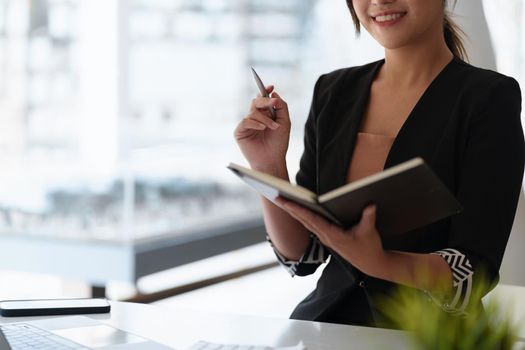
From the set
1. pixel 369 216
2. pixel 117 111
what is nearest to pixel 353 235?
pixel 369 216

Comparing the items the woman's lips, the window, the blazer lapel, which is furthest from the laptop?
the window

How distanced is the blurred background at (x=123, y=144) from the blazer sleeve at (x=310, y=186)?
7.15 ft

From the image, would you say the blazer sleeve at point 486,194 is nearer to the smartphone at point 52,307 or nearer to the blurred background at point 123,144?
the smartphone at point 52,307

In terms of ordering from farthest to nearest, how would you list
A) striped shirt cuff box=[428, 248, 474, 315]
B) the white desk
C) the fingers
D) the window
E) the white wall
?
the window
the white wall
striped shirt cuff box=[428, 248, 474, 315]
the white desk
the fingers

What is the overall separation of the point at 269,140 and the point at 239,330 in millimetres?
458

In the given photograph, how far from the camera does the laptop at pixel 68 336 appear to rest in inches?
52.2

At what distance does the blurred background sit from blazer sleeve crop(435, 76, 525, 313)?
2.47 metres

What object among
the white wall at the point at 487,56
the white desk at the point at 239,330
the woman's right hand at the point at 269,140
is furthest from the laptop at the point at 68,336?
the white wall at the point at 487,56

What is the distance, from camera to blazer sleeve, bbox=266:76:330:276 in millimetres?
1871

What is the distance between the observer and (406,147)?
1713 millimetres

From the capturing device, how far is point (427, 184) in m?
1.20

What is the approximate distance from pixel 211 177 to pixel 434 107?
3607mm

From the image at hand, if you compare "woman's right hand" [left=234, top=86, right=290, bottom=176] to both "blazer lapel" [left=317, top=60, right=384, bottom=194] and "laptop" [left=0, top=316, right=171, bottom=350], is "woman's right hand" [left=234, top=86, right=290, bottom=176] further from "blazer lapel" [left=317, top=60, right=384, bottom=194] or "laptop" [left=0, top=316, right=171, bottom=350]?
"laptop" [left=0, top=316, right=171, bottom=350]

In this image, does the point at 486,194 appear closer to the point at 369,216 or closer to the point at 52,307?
the point at 369,216
